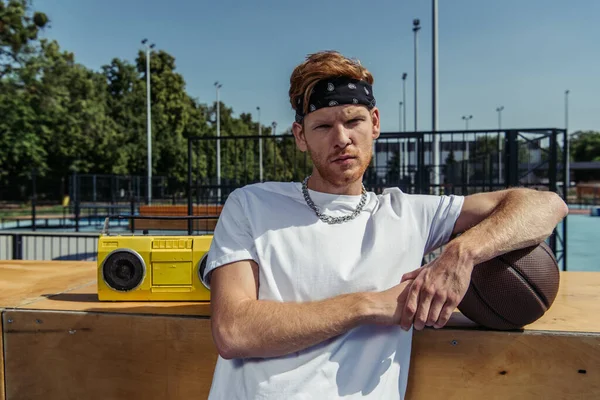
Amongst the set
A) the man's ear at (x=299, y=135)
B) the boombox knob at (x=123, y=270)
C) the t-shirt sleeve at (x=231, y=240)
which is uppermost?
the man's ear at (x=299, y=135)

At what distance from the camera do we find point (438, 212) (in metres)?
1.94

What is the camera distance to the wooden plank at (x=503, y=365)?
2035mm

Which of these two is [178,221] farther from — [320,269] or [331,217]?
[320,269]

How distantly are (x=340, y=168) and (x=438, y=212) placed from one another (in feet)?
1.45

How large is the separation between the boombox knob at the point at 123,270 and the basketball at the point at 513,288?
5.45 feet

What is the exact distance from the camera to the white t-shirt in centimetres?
160

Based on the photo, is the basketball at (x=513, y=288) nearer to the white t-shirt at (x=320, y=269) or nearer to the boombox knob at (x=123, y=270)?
the white t-shirt at (x=320, y=269)

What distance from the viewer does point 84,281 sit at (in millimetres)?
3412

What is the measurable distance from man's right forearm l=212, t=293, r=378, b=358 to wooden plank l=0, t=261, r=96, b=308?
5.43 feet

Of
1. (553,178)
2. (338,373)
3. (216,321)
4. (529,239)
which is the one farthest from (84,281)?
(553,178)

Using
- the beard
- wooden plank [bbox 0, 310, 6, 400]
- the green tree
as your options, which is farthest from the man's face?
the green tree

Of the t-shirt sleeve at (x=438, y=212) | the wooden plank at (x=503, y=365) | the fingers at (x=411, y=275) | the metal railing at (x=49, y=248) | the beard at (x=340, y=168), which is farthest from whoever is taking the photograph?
the metal railing at (x=49, y=248)

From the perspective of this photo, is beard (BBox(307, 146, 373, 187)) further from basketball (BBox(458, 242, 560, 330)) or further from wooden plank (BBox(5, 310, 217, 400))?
wooden plank (BBox(5, 310, 217, 400))

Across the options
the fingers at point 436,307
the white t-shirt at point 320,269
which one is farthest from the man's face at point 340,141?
the fingers at point 436,307
